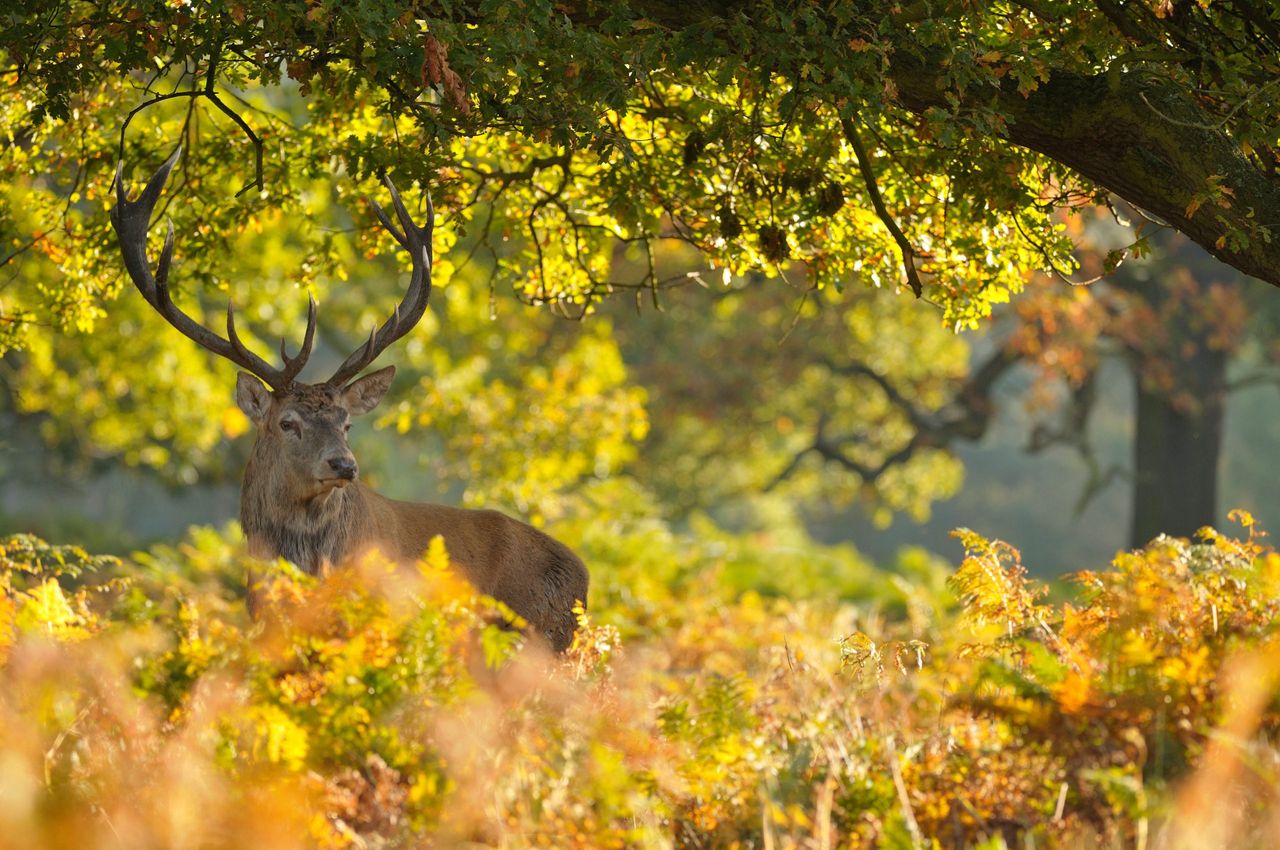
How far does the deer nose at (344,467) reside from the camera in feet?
22.7

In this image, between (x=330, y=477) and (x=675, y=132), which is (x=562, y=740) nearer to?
(x=330, y=477)

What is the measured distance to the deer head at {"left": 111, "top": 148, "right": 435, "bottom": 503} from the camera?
7047mm

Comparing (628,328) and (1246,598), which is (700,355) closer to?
(628,328)

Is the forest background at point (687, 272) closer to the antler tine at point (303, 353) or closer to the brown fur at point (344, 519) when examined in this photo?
the brown fur at point (344, 519)

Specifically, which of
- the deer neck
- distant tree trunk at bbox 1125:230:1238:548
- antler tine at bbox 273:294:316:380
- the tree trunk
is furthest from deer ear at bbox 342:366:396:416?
the tree trunk

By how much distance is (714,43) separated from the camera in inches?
231

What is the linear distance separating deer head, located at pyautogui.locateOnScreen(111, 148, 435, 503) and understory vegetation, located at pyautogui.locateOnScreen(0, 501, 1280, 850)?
1.82m

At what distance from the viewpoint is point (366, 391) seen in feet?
25.7

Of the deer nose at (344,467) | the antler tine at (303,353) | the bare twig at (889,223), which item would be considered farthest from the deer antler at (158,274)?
the bare twig at (889,223)

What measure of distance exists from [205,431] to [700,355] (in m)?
7.62

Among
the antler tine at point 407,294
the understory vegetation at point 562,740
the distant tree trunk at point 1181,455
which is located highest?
the distant tree trunk at point 1181,455

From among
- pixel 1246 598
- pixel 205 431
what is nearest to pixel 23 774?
pixel 1246 598

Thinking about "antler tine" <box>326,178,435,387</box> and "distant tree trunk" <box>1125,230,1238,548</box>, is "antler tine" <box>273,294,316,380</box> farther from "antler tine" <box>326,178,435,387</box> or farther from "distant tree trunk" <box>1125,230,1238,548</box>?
"distant tree trunk" <box>1125,230,1238,548</box>

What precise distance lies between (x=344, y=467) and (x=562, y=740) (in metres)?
2.78
